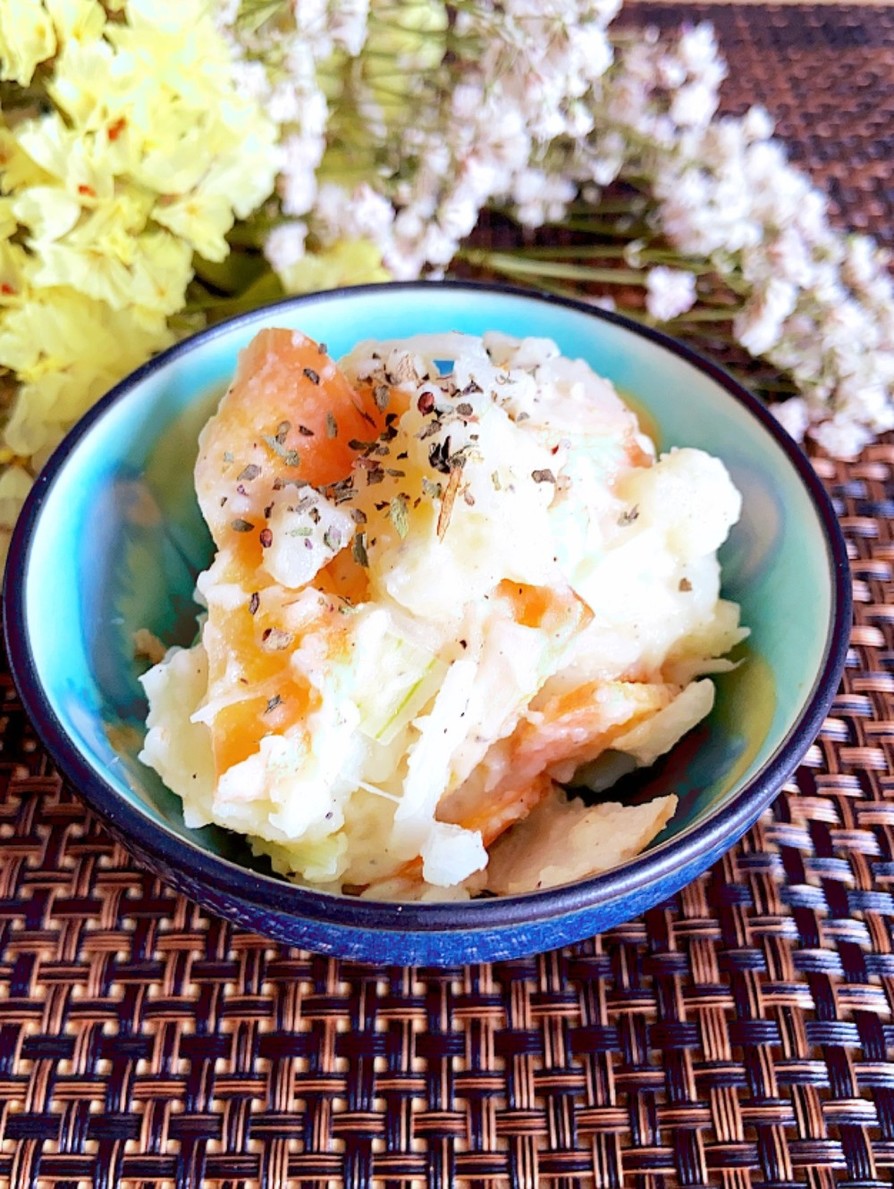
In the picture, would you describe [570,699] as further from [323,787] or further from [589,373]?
[589,373]

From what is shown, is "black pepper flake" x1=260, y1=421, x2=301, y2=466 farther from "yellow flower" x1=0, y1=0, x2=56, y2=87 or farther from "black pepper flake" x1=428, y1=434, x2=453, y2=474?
"yellow flower" x1=0, y1=0, x2=56, y2=87

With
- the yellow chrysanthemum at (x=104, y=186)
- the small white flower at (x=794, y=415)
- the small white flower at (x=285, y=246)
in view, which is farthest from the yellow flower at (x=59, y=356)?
the small white flower at (x=794, y=415)

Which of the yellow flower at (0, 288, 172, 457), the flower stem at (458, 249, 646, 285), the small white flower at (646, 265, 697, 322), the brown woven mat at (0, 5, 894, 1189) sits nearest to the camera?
the brown woven mat at (0, 5, 894, 1189)

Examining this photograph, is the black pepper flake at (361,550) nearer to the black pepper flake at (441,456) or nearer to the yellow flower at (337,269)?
the black pepper flake at (441,456)

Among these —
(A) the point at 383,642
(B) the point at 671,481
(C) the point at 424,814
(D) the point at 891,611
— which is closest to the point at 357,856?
(C) the point at 424,814

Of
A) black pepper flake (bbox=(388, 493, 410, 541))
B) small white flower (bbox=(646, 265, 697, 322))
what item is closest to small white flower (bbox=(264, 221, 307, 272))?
small white flower (bbox=(646, 265, 697, 322))

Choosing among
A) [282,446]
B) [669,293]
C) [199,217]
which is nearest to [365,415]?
[282,446]
